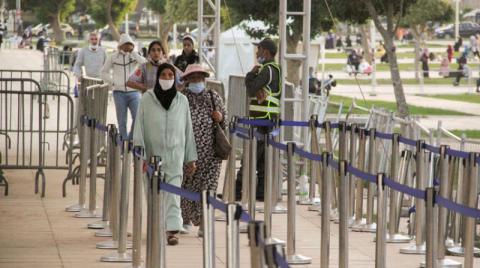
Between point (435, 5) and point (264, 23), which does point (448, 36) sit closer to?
point (435, 5)

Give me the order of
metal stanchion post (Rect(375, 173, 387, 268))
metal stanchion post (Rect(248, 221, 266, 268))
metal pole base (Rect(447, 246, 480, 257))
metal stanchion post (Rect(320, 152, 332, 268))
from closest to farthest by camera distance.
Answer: metal stanchion post (Rect(248, 221, 266, 268)) → metal stanchion post (Rect(375, 173, 387, 268)) → metal stanchion post (Rect(320, 152, 332, 268)) → metal pole base (Rect(447, 246, 480, 257))

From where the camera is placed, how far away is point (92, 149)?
14875 millimetres

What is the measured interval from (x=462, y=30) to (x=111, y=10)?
118 ft

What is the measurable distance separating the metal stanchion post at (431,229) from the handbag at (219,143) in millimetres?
3464

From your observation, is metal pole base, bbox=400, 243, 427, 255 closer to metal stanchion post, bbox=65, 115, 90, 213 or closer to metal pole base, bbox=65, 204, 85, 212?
metal stanchion post, bbox=65, 115, 90, 213

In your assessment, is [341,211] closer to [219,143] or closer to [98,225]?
[219,143]

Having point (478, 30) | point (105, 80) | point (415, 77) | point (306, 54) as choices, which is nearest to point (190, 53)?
point (306, 54)

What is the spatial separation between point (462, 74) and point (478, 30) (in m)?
53.1

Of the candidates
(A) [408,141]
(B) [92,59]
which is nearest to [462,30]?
(B) [92,59]

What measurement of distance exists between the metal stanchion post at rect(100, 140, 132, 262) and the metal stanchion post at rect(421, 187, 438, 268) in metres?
2.96

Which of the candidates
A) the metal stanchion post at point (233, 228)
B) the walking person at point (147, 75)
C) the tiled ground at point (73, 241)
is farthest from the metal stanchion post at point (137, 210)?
the walking person at point (147, 75)

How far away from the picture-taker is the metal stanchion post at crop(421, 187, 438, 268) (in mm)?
10141

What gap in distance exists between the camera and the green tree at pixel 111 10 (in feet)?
297

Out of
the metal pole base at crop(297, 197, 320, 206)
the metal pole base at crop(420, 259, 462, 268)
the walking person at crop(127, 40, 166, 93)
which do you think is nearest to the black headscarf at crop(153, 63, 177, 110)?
the metal pole base at crop(420, 259, 462, 268)
